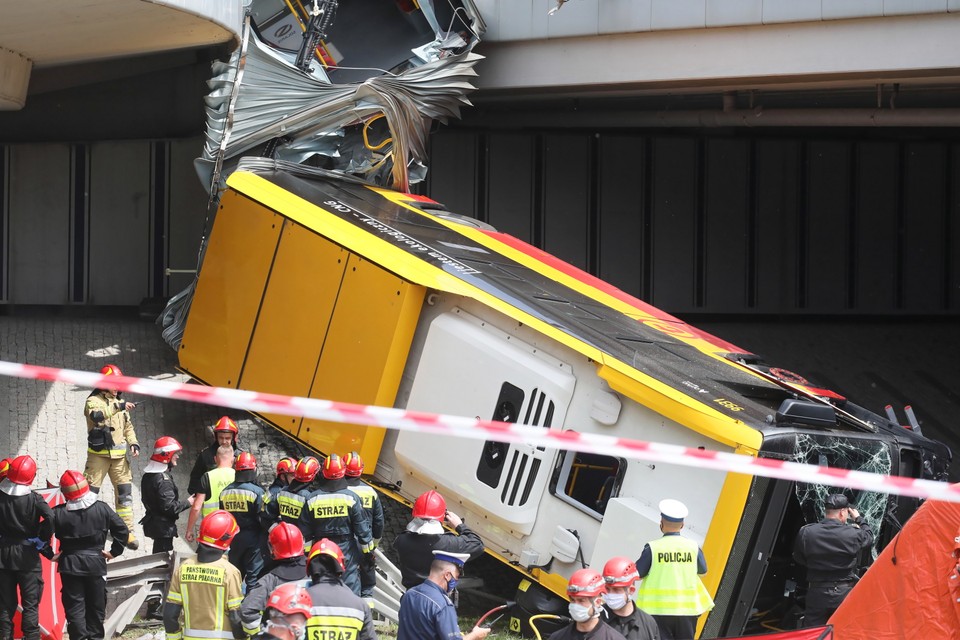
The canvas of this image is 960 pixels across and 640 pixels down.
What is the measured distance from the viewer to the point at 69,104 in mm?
A: 15398

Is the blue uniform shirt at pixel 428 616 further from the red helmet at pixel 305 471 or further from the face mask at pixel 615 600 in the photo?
the red helmet at pixel 305 471

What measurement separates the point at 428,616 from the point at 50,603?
3590 mm

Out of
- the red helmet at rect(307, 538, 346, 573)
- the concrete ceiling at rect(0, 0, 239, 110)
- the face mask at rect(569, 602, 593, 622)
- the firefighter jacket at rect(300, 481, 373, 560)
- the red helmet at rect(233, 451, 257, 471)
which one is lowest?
the firefighter jacket at rect(300, 481, 373, 560)

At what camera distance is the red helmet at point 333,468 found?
22.6ft

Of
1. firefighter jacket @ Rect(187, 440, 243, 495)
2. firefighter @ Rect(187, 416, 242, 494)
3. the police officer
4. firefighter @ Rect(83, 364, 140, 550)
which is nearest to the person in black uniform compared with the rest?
the police officer

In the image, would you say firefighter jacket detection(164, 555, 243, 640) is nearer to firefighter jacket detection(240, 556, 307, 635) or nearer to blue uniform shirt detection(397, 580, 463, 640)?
firefighter jacket detection(240, 556, 307, 635)

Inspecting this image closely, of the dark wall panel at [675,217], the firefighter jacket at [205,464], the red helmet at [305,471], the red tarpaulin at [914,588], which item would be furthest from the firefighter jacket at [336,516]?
the dark wall panel at [675,217]

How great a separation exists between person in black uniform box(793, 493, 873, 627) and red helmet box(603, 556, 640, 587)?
1.73 meters

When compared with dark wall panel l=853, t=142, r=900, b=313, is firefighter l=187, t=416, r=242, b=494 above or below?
below

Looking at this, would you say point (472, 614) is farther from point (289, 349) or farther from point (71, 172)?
point (71, 172)

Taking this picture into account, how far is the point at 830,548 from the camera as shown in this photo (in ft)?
21.5

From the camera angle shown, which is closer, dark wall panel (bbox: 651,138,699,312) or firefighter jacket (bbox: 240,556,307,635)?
firefighter jacket (bbox: 240,556,307,635)

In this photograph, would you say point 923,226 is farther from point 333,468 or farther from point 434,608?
point 434,608

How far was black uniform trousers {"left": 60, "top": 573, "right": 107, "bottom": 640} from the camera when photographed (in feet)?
23.3
